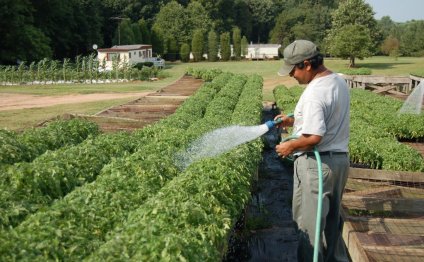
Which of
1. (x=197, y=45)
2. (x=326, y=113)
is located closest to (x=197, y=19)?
(x=197, y=45)

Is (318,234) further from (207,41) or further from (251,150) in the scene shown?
(207,41)

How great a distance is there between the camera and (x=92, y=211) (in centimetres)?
579

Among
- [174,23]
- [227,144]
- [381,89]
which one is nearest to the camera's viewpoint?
[227,144]

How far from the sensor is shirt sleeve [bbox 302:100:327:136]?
5.17m

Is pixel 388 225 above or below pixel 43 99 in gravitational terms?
below

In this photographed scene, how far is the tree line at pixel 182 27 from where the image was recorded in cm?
5528

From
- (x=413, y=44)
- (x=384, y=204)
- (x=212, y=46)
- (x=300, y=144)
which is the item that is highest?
(x=413, y=44)

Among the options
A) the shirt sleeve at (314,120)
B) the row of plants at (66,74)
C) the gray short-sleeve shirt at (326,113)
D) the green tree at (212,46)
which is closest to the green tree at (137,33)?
the green tree at (212,46)

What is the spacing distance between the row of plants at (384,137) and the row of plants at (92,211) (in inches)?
180

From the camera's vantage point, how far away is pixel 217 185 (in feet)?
22.6

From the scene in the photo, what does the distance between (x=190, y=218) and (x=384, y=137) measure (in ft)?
27.5

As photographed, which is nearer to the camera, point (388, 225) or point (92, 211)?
point (92, 211)

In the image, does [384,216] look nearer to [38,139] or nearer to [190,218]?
[190,218]

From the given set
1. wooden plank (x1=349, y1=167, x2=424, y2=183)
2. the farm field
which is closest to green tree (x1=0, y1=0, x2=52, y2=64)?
the farm field
